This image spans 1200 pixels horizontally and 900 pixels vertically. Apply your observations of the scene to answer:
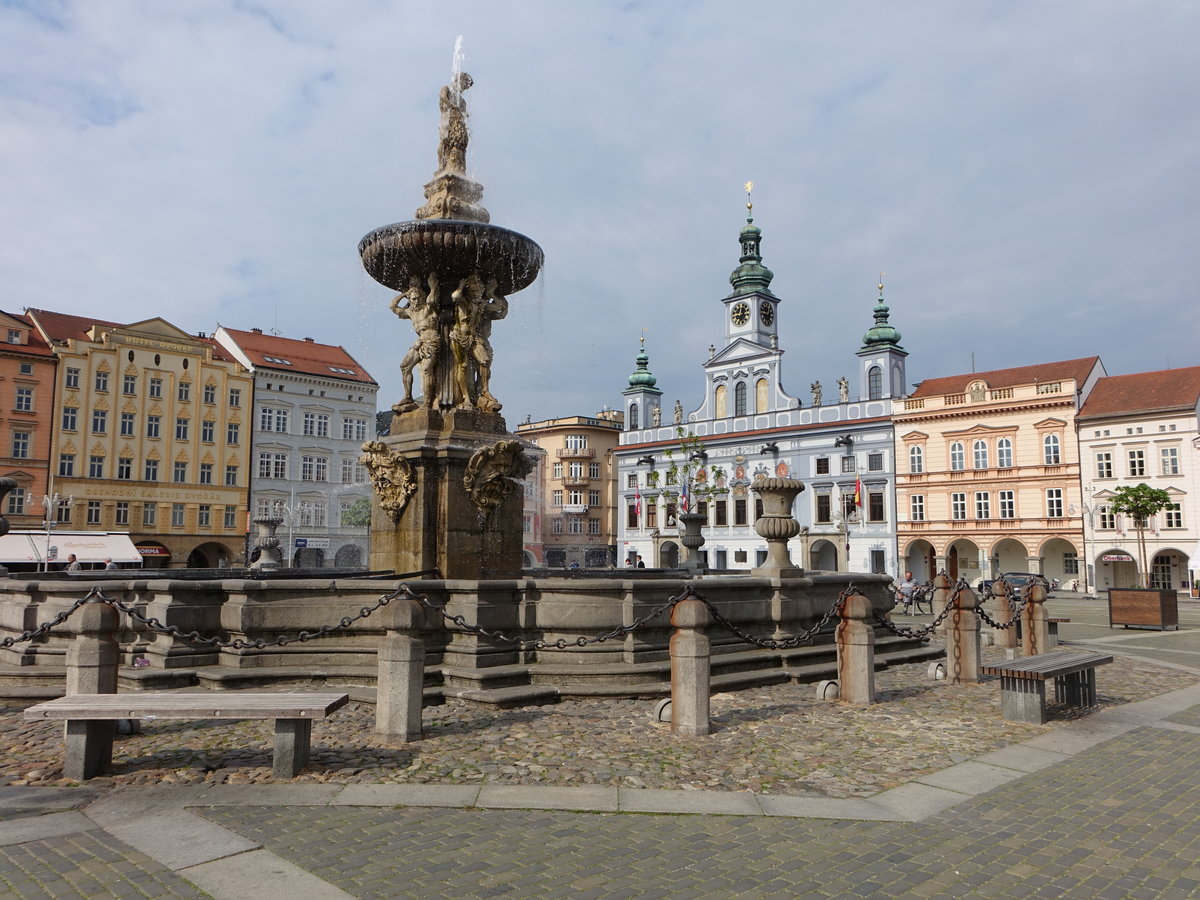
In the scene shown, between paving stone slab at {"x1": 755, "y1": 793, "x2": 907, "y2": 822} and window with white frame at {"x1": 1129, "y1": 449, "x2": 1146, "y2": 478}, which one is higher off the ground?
A: window with white frame at {"x1": 1129, "y1": 449, "x2": 1146, "y2": 478}

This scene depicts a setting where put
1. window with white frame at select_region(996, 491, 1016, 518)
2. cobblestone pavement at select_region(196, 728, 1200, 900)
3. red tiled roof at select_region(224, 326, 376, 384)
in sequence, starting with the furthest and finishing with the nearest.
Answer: red tiled roof at select_region(224, 326, 376, 384) → window with white frame at select_region(996, 491, 1016, 518) → cobblestone pavement at select_region(196, 728, 1200, 900)

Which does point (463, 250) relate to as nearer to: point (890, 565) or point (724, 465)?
point (890, 565)

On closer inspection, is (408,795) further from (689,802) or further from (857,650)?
(857,650)

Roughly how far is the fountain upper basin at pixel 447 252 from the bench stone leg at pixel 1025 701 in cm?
830

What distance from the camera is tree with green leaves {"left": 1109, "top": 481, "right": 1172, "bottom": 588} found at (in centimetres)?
4144

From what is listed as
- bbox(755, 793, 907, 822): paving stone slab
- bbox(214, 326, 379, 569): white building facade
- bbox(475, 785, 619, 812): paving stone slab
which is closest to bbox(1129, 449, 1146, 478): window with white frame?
bbox(214, 326, 379, 569): white building facade

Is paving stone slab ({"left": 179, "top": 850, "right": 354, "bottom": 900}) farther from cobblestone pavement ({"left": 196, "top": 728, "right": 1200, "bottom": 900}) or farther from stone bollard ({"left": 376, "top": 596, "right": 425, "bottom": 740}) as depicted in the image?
stone bollard ({"left": 376, "top": 596, "right": 425, "bottom": 740})

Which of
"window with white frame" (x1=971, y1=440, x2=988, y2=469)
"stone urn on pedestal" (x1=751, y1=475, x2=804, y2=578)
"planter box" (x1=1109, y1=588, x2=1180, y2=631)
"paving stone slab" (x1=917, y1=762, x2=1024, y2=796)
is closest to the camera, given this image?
"paving stone slab" (x1=917, y1=762, x2=1024, y2=796)

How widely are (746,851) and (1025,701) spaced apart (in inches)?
193

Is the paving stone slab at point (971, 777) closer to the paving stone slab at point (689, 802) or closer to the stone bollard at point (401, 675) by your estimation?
the paving stone slab at point (689, 802)

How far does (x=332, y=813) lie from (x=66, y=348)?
51.2m

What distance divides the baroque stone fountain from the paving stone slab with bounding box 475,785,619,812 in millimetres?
5989

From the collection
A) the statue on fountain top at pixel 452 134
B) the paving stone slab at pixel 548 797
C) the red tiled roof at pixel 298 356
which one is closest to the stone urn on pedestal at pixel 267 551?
the statue on fountain top at pixel 452 134

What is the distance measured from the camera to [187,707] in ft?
19.4
